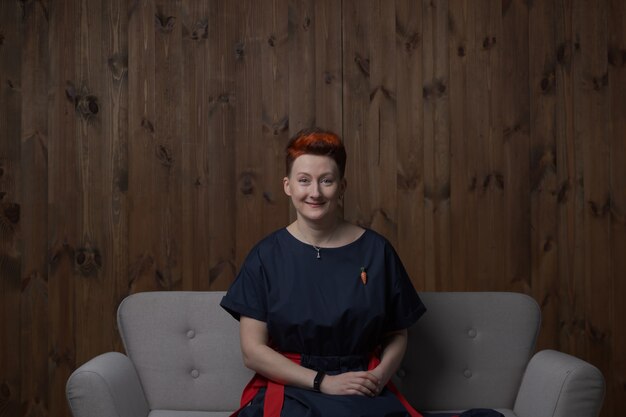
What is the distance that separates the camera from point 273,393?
7.05 feet

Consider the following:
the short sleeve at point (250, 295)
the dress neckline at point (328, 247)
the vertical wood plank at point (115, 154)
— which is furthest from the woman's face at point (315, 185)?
the vertical wood plank at point (115, 154)

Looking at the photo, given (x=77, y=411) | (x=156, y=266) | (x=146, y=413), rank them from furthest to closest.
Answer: (x=156, y=266) < (x=146, y=413) < (x=77, y=411)

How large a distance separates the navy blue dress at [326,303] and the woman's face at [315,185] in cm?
15

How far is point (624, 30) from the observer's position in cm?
314

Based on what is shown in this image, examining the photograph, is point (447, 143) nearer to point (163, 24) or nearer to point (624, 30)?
point (624, 30)

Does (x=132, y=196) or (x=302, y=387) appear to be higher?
(x=132, y=196)

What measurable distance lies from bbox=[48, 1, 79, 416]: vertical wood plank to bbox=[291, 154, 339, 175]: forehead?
1.27m

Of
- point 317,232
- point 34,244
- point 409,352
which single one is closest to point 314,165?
point 317,232

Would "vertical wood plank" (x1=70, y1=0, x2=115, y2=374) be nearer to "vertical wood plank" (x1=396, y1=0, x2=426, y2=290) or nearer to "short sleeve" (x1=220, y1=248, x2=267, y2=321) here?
"short sleeve" (x1=220, y1=248, x2=267, y2=321)

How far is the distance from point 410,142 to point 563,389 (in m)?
1.28

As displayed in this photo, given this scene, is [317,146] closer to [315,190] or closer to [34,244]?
[315,190]

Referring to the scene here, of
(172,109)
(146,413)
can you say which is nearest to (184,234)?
(172,109)

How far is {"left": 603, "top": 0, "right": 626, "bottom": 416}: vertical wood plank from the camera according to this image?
3.11 m

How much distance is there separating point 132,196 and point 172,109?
0.42 m
